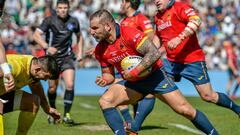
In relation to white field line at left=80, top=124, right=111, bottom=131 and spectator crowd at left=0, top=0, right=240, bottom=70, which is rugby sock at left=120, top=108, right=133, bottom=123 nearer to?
white field line at left=80, top=124, right=111, bottom=131

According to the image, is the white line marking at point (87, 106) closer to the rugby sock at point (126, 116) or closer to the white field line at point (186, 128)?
the white field line at point (186, 128)

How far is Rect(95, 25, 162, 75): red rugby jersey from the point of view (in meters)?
9.03

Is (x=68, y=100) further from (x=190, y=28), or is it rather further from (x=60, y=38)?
(x=190, y=28)

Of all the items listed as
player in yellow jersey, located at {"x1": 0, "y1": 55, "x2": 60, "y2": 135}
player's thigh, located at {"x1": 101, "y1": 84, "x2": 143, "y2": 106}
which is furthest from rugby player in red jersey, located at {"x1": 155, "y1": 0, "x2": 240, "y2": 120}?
player in yellow jersey, located at {"x1": 0, "y1": 55, "x2": 60, "y2": 135}

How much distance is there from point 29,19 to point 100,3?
3676 mm

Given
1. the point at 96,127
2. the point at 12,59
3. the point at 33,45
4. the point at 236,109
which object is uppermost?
the point at 12,59

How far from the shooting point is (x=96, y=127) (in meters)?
13.0

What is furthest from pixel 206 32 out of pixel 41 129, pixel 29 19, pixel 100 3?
pixel 41 129

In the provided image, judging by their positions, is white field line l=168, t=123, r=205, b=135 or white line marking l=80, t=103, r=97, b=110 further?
white line marking l=80, t=103, r=97, b=110

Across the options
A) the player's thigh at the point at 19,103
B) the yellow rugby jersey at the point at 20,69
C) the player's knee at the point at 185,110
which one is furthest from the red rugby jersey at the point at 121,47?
the player's thigh at the point at 19,103

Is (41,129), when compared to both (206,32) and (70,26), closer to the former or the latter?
(70,26)

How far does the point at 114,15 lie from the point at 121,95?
69.9 ft

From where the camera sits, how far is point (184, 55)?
11594mm

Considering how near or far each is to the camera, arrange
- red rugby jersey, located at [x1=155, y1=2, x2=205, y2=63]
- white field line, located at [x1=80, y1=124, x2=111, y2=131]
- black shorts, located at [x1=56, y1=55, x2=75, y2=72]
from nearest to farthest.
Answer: red rugby jersey, located at [x1=155, y1=2, x2=205, y2=63] → white field line, located at [x1=80, y1=124, x2=111, y2=131] → black shorts, located at [x1=56, y1=55, x2=75, y2=72]
